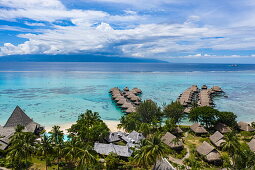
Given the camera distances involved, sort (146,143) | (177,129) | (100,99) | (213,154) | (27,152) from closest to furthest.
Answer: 1. (27,152)
2. (146,143)
3. (213,154)
4. (177,129)
5. (100,99)

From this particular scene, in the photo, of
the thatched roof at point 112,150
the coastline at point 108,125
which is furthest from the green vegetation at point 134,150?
the coastline at point 108,125

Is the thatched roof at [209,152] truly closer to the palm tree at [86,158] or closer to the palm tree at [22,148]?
the palm tree at [86,158]

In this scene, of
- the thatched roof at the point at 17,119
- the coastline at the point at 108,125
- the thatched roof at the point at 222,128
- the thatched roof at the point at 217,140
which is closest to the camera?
the thatched roof at the point at 217,140

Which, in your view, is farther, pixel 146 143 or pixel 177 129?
pixel 177 129

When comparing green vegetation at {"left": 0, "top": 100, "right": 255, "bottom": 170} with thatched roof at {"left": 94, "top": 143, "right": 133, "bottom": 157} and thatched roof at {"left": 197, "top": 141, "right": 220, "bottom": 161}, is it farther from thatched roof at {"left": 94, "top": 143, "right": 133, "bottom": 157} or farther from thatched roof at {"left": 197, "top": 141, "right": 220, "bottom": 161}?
thatched roof at {"left": 197, "top": 141, "right": 220, "bottom": 161}

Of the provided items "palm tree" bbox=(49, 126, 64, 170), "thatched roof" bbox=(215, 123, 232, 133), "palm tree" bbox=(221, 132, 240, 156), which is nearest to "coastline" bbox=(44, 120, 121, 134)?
"palm tree" bbox=(49, 126, 64, 170)

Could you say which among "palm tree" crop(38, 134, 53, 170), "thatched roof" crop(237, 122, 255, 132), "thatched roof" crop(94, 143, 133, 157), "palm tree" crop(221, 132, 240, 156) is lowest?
"thatched roof" crop(94, 143, 133, 157)

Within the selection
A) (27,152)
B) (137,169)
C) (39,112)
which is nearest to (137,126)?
(137,169)

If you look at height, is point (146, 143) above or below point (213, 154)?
above

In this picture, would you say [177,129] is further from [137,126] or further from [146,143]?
[146,143]
